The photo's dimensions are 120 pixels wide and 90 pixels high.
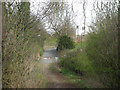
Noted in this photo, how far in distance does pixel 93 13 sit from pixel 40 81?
3.63ft

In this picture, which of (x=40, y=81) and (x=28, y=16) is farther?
(x=28, y=16)

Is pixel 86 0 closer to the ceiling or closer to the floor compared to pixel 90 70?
closer to the ceiling

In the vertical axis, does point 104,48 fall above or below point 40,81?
above

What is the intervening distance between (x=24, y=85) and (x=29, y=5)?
0.96m

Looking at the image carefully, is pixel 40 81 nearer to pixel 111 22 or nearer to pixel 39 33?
pixel 39 33

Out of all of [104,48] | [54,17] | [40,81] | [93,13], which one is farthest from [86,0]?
[40,81]

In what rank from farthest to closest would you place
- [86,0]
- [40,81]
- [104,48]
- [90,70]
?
[86,0], [90,70], [104,48], [40,81]

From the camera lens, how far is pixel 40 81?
1492mm

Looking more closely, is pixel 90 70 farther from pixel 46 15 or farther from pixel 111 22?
pixel 46 15

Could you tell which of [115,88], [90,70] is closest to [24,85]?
[90,70]

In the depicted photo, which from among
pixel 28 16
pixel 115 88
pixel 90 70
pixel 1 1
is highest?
pixel 1 1

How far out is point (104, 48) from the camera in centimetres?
162

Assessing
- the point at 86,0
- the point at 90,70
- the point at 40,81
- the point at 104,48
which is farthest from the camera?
the point at 86,0

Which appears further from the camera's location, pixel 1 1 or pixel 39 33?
pixel 39 33
